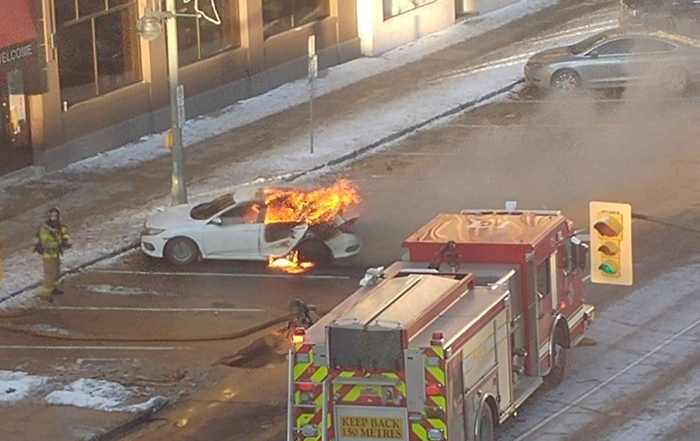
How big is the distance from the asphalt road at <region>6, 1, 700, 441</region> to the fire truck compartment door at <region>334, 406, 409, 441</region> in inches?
98.5

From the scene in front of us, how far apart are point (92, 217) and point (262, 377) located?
9.69 m

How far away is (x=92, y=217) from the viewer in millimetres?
31312

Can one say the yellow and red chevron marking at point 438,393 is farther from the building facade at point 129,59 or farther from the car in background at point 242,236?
the building facade at point 129,59

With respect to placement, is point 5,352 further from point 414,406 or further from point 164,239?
point 414,406

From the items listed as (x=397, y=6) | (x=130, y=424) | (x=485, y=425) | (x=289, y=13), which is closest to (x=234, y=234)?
(x=130, y=424)

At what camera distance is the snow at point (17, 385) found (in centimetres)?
2211

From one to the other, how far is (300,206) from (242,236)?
1.15 m

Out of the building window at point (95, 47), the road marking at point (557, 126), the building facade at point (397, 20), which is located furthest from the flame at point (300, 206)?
the building facade at point (397, 20)

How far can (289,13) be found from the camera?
42.5 metres

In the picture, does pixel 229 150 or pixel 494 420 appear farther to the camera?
pixel 229 150

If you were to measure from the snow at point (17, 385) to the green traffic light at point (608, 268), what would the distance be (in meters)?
8.43

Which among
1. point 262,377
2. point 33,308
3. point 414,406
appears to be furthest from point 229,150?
point 414,406

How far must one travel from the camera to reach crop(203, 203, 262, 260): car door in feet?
92.0

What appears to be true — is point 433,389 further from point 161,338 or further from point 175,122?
point 175,122
